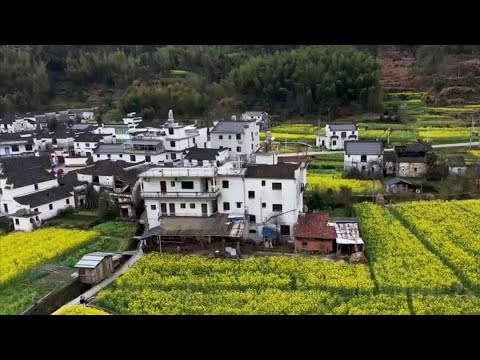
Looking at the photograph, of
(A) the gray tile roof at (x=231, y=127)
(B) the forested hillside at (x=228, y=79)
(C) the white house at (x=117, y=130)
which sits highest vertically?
(B) the forested hillside at (x=228, y=79)

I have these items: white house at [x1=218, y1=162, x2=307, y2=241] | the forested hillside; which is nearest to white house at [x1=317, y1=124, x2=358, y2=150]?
the forested hillside

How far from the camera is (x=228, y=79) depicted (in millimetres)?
59938

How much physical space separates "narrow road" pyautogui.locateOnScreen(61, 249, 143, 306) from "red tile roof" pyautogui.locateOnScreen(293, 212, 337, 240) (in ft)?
20.8

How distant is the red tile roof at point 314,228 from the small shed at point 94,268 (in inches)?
281

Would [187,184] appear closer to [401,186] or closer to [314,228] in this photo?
[314,228]

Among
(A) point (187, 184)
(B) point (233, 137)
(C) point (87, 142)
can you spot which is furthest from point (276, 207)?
(C) point (87, 142)

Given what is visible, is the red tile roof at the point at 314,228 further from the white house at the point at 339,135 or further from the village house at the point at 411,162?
the white house at the point at 339,135

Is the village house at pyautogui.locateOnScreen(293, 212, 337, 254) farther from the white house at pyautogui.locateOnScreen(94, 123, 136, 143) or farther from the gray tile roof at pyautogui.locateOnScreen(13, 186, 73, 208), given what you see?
the white house at pyautogui.locateOnScreen(94, 123, 136, 143)

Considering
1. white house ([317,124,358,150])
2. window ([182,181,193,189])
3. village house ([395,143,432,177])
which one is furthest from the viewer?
white house ([317,124,358,150])

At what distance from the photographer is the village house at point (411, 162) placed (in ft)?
88.8

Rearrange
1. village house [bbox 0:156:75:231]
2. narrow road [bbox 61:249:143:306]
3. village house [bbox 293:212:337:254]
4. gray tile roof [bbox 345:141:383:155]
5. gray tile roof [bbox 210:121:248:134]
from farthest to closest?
1. gray tile roof [bbox 210:121:248:134]
2. gray tile roof [bbox 345:141:383:155]
3. village house [bbox 0:156:75:231]
4. village house [bbox 293:212:337:254]
5. narrow road [bbox 61:249:143:306]

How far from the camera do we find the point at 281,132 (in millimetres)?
44906

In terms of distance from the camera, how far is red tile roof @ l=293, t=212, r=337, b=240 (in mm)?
17406

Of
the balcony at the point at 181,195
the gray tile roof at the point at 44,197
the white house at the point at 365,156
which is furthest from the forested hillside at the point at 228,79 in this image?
the balcony at the point at 181,195
